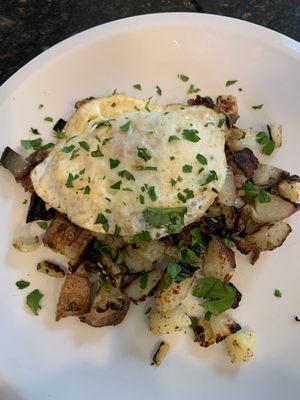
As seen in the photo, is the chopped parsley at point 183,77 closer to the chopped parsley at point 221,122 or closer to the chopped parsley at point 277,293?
the chopped parsley at point 221,122

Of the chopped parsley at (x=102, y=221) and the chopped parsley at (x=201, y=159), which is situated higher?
the chopped parsley at (x=201, y=159)

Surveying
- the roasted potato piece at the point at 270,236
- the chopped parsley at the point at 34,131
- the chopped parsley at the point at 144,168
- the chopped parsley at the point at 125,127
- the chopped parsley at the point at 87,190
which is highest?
the chopped parsley at the point at 125,127

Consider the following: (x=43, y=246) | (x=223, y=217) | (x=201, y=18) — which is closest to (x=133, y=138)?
(x=223, y=217)

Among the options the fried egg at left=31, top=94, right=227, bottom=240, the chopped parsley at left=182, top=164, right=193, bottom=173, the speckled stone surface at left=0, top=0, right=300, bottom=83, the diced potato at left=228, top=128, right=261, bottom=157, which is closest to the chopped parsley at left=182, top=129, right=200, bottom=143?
the fried egg at left=31, top=94, right=227, bottom=240

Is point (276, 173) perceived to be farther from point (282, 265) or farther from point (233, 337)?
point (233, 337)

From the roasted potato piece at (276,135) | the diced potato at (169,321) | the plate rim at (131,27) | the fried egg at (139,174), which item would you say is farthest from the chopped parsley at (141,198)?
the plate rim at (131,27)

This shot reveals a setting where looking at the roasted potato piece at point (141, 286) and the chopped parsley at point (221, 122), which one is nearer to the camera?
the roasted potato piece at point (141, 286)

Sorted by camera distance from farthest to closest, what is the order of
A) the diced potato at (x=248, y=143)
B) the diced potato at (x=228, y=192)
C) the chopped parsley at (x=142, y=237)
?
1. the diced potato at (x=248, y=143)
2. the diced potato at (x=228, y=192)
3. the chopped parsley at (x=142, y=237)

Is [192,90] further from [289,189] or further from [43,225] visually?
[43,225]
